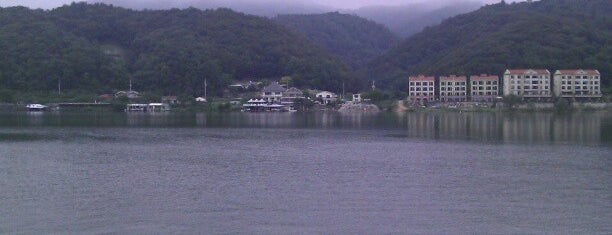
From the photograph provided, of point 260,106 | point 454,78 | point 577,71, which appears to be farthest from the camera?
point 260,106

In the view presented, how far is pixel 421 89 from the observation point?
183 ft

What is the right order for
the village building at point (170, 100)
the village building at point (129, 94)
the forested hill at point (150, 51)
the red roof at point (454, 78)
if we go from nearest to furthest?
the red roof at point (454, 78) < the village building at point (170, 100) < the village building at point (129, 94) < the forested hill at point (150, 51)

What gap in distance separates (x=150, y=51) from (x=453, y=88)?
1223 inches

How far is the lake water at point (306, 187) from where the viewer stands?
9828mm

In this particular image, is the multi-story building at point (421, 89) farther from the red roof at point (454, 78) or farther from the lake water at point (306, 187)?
the lake water at point (306, 187)

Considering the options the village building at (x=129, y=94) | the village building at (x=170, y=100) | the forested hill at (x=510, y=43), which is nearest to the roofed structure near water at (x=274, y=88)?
the village building at (x=170, y=100)

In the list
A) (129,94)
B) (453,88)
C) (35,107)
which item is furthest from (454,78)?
(35,107)

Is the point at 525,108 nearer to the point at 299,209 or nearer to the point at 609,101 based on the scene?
the point at 609,101

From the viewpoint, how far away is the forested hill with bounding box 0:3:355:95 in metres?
59.2

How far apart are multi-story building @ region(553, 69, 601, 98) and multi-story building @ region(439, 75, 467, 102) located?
702cm

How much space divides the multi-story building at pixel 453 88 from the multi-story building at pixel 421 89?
0.90 m

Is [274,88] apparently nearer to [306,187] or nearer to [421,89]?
[421,89]

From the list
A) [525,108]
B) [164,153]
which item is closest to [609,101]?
[525,108]

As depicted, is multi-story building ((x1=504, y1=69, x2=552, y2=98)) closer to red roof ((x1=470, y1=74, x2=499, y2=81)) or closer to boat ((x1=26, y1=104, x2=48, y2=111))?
red roof ((x1=470, y1=74, x2=499, y2=81))
